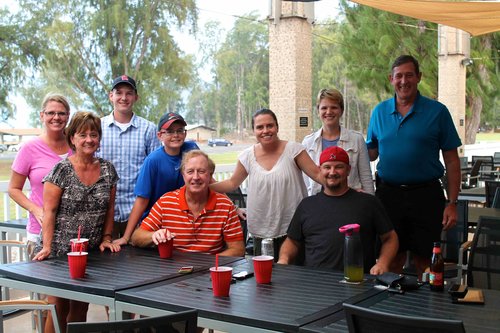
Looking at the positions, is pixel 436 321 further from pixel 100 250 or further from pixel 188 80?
pixel 188 80

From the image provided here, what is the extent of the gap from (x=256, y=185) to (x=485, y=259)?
1344mm

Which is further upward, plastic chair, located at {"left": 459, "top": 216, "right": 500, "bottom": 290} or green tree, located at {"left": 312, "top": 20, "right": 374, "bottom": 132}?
green tree, located at {"left": 312, "top": 20, "right": 374, "bottom": 132}

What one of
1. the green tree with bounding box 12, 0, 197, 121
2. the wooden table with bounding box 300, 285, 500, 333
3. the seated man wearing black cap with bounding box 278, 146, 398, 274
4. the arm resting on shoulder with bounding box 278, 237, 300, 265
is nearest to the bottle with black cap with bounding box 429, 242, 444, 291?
the wooden table with bounding box 300, 285, 500, 333

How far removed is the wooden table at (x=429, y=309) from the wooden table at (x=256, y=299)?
2.0 inches

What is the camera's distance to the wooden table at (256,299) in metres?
2.08

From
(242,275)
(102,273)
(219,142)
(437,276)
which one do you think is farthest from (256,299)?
(219,142)

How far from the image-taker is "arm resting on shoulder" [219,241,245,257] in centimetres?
328

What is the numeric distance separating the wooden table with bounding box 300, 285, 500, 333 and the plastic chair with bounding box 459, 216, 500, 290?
779mm

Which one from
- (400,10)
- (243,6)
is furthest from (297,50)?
(243,6)

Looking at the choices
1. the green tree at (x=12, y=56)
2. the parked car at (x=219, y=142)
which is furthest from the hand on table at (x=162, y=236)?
the parked car at (x=219, y=142)

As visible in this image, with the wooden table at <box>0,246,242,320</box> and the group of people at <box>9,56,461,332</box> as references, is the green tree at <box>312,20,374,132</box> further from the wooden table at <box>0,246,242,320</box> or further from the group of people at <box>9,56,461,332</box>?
the wooden table at <box>0,246,242,320</box>

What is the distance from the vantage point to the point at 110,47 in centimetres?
1741

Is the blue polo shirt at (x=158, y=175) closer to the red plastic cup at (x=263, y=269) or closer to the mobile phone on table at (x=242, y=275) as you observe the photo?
the mobile phone on table at (x=242, y=275)

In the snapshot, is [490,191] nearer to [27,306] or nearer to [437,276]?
[437,276]
